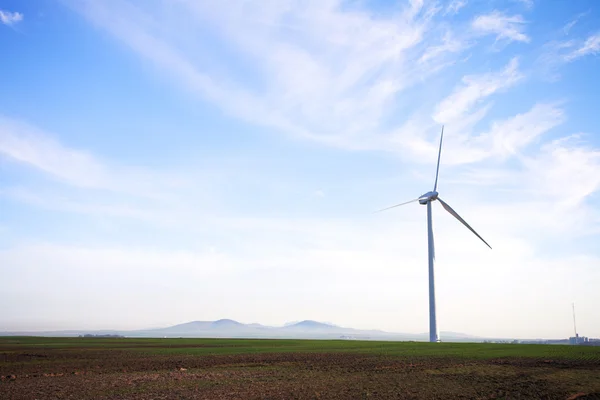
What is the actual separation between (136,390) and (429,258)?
7073 centimetres

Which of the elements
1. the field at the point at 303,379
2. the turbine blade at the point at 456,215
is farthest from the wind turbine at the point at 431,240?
the field at the point at 303,379

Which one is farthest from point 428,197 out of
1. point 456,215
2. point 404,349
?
point 404,349

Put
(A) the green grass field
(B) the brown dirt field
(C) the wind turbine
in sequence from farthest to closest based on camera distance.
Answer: (C) the wind turbine < (A) the green grass field < (B) the brown dirt field

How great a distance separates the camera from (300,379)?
3525 cm

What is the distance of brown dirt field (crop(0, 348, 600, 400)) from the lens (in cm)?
2850

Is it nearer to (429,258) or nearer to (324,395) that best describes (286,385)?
(324,395)

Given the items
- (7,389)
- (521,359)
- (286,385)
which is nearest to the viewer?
(7,389)

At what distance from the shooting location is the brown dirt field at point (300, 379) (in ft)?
93.5

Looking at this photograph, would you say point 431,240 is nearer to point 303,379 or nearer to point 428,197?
point 428,197

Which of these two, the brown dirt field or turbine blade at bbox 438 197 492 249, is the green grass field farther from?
turbine blade at bbox 438 197 492 249

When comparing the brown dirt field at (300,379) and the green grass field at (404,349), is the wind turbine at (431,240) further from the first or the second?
the brown dirt field at (300,379)

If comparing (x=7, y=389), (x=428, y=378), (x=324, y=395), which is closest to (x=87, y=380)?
(x=7, y=389)

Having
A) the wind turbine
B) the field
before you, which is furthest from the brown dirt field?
the wind turbine

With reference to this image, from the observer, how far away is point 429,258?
90.8 m
